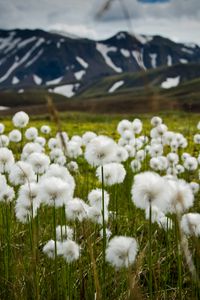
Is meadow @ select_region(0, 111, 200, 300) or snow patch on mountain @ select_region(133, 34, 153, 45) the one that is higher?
snow patch on mountain @ select_region(133, 34, 153, 45)

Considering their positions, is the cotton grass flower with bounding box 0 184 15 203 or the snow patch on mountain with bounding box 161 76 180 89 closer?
the cotton grass flower with bounding box 0 184 15 203

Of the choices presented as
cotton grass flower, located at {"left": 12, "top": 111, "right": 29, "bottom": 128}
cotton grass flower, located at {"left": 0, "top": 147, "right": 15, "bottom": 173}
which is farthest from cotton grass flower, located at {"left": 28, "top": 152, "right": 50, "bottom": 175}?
cotton grass flower, located at {"left": 12, "top": 111, "right": 29, "bottom": 128}

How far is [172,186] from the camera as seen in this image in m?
2.67

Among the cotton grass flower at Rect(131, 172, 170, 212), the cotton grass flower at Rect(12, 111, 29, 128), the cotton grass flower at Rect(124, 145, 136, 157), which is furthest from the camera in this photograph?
the cotton grass flower at Rect(124, 145, 136, 157)

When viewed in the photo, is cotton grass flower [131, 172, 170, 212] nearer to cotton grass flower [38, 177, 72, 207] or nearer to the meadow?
the meadow

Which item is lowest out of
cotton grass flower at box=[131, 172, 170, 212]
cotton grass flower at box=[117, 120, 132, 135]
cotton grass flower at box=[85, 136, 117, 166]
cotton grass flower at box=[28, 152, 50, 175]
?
cotton grass flower at box=[131, 172, 170, 212]

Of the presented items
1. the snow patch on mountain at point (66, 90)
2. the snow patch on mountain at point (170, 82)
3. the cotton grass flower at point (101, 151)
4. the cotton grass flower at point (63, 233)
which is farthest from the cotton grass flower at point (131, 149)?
the snow patch on mountain at point (66, 90)

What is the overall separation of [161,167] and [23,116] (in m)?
2.03

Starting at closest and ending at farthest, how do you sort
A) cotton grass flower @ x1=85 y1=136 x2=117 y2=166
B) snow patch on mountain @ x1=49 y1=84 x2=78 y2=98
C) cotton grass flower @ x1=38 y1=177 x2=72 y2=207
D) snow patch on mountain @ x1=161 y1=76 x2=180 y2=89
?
cotton grass flower @ x1=38 y1=177 x2=72 y2=207, cotton grass flower @ x1=85 y1=136 x2=117 y2=166, snow patch on mountain @ x1=161 y1=76 x2=180 y2=89, snow patch on mountain @ x1=49 y1=84 x2=78 y2=98

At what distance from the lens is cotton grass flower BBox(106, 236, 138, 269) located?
2493mm

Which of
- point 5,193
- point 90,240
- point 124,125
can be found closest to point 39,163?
point 5,193

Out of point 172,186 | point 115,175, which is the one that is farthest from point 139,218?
point 172,186

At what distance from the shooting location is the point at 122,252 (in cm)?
250

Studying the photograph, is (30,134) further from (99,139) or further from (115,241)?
(115,241)
